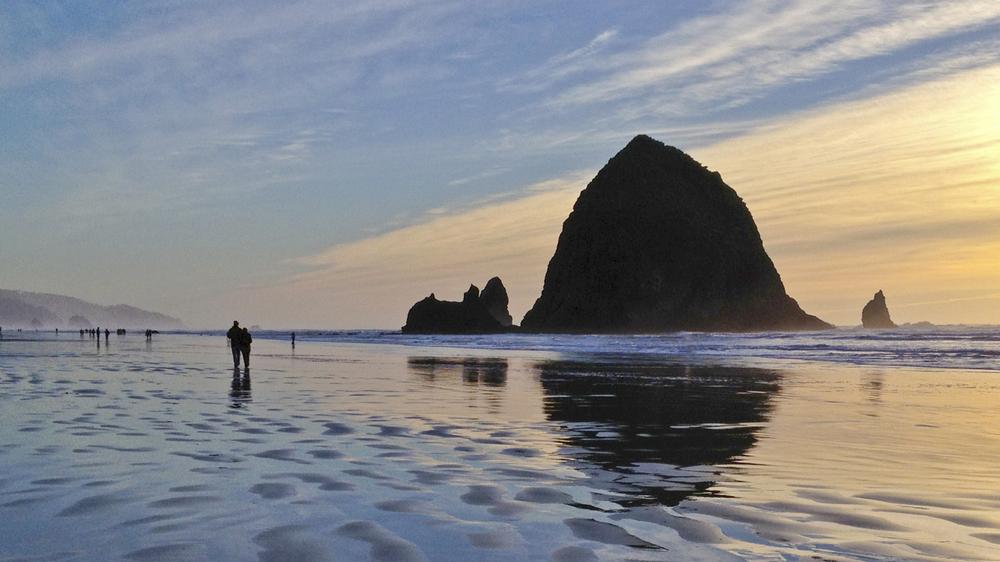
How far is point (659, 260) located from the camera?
110 meters

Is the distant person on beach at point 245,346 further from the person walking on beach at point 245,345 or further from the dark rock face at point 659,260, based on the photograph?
the dark rock face at point 659,260

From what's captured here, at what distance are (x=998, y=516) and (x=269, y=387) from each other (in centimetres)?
1574

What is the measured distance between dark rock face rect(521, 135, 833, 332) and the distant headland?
0.54 ft

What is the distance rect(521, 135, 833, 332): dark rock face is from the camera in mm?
107125

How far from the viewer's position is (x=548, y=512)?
16.6 feet

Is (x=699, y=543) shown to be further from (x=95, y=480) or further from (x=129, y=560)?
(x=95, y=480)

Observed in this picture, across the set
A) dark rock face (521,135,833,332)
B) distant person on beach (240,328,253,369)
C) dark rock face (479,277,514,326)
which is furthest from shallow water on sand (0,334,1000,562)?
dark rock face (479,277,514,326)

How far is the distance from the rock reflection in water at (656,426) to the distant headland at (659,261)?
86215mm

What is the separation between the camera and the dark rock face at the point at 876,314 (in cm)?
13450

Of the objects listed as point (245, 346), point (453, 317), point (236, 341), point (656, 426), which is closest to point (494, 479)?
point (656, 426)

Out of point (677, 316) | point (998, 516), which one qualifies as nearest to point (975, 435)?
point (998, 516)

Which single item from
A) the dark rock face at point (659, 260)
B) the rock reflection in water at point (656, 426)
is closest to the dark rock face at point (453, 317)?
the dark rock face at point (659, 260)

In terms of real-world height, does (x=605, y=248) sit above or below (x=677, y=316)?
above

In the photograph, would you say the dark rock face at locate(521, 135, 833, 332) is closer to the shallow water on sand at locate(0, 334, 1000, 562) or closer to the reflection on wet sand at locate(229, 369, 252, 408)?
the reflection on wet sand at locate(229, 369, 252, 408)
